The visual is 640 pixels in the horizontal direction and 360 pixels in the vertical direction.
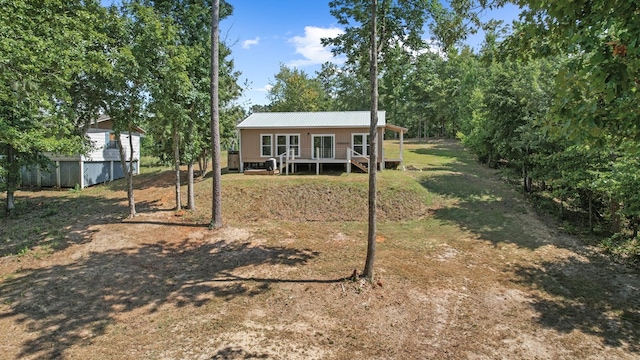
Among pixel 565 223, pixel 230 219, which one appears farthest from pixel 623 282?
pixel 230 219

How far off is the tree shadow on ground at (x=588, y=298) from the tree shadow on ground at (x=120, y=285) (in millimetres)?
6126

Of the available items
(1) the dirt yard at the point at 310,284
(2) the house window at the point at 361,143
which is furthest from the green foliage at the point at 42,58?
(2) the house window at the point at 361,143

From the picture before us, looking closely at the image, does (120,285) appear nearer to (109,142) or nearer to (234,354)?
(234,354)

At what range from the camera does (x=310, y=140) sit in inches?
860

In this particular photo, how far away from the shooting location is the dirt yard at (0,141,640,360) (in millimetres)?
6492

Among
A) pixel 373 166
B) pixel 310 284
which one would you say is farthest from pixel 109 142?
pixel 373 166

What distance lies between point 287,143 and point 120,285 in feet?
47.5

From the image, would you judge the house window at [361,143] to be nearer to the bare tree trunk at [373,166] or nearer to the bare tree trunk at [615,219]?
the bare tree trunk at [615,219]

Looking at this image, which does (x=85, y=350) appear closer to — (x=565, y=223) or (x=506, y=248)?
(x=506, y=248)

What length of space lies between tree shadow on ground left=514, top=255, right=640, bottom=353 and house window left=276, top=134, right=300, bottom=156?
583 inches

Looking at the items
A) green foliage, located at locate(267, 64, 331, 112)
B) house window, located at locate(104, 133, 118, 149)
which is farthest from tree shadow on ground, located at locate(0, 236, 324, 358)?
green foliage, located at locate(267, 64, 331, 112)

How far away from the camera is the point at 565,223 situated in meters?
13.9

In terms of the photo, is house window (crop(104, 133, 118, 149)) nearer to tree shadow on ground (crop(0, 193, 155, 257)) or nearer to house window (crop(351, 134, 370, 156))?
tree shadow on ground (crop(0, 193, 155, 257))

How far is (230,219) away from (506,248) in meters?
10.3
